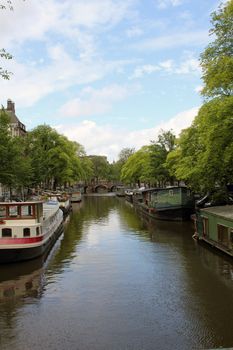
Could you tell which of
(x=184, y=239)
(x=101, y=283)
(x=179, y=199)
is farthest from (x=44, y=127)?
(x=101, y=283)

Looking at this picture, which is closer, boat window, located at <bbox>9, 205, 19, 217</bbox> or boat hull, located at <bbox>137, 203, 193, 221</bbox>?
boat window, located at <bbox>9, 205, 19, 217</bbox>

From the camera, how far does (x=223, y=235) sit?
27.4 m

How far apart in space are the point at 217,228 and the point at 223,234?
3.18ft

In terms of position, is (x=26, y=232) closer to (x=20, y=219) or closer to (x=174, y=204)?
(x=20, y=219)

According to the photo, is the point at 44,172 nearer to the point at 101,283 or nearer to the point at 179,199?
the point at 179,199

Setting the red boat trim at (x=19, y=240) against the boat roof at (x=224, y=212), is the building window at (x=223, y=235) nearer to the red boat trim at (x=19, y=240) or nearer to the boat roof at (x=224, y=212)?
the boat roof at (x=224, y=212)

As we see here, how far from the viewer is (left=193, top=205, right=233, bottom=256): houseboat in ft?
85.0

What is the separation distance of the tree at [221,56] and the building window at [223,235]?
28.9 feet

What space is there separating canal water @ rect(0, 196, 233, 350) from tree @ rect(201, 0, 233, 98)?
10.7 metres

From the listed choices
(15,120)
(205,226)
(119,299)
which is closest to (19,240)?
(119,299)

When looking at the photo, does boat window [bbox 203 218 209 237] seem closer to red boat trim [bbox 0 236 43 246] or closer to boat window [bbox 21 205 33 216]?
red boat trim [bbox 0 236 43 246]

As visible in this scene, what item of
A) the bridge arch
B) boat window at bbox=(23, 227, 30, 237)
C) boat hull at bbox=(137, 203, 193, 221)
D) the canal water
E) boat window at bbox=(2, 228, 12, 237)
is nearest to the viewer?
the canal water

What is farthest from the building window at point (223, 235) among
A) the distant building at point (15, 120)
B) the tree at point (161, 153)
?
the distant building at point (15, 120)

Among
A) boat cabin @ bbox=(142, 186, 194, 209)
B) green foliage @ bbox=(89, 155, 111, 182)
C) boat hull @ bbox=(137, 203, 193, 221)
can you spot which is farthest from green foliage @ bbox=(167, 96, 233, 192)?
green foliage @ bbox=(89, 155, 111, 182)
